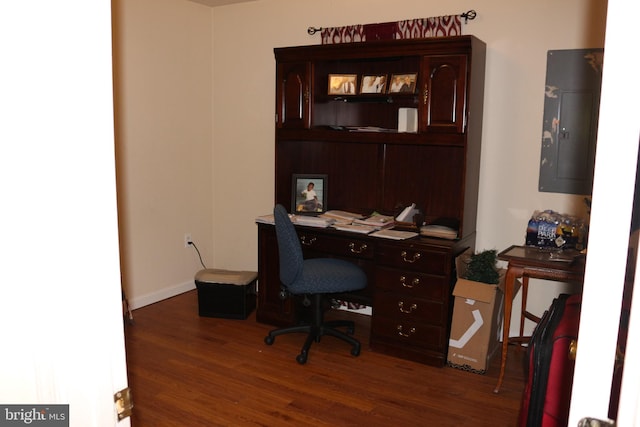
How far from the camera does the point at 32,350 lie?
973 mm

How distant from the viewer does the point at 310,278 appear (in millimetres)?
3504

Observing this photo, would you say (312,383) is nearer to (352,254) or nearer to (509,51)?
(352,254)

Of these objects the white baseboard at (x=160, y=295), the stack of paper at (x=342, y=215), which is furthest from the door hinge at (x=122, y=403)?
the white baseboard at (x=160, y=295)

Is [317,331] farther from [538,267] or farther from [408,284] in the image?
[538,267]

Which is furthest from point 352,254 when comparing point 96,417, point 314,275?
point 96,417

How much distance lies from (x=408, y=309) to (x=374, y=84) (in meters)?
1.56

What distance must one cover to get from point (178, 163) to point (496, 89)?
8.59ft

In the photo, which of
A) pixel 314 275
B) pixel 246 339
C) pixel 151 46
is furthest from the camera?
pixel 151 46

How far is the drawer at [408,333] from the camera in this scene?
3.49 m

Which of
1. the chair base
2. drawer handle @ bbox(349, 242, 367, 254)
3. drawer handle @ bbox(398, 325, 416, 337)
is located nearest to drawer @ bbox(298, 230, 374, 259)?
drawer handle @ bbox(349, 242, 367, 254)

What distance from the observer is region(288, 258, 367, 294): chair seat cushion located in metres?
3.50

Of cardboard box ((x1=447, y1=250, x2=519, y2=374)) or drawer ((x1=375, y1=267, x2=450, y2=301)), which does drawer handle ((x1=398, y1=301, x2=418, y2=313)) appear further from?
cardboard box ((x1=447, y1=250, x2=519, y2=374))

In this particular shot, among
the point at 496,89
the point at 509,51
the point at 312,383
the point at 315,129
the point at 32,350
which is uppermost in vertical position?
the point at 509,51

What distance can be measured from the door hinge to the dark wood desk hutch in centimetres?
258
